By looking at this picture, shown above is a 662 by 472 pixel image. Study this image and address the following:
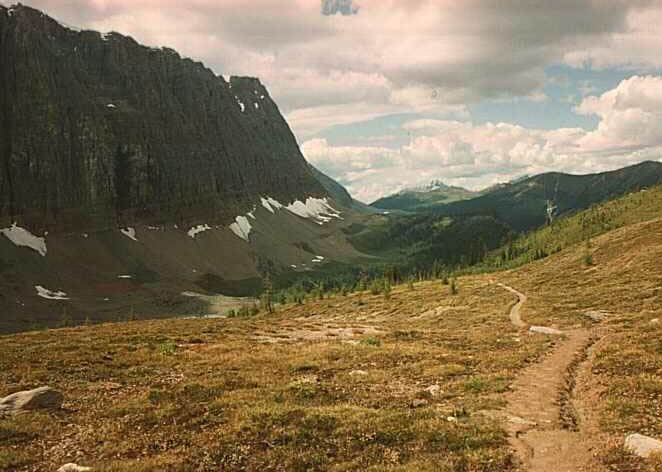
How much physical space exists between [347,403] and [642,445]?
11.6 m

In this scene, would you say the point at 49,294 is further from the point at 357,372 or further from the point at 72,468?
the point at 72,468

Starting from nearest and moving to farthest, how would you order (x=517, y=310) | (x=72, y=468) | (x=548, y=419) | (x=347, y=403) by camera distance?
(x=72, y=468)
(x=548, y=419)
(x=347, y=403)
(x=517, y=310)

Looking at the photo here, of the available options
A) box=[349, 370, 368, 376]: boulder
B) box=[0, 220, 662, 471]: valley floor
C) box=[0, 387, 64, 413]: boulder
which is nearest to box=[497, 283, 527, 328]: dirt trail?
box=[0, 220, 662, 471]: valley floor

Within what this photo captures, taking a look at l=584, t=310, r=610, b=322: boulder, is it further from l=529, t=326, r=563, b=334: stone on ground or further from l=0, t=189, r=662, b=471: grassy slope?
l=529, t=326, r=563, b=334: stone on ground

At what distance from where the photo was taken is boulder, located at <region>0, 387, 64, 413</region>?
20.5m

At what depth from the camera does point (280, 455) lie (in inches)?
590

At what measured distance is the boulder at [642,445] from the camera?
13129mm

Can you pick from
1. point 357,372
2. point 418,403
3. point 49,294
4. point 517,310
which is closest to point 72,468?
point 418,403

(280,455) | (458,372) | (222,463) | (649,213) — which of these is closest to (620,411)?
(458,372)

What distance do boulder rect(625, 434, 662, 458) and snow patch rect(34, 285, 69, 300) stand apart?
218717 millimetres

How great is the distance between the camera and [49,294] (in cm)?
18950

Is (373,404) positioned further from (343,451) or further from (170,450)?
(170,450)

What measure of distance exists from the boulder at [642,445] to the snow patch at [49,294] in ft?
718

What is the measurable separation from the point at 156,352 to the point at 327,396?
20.0m
